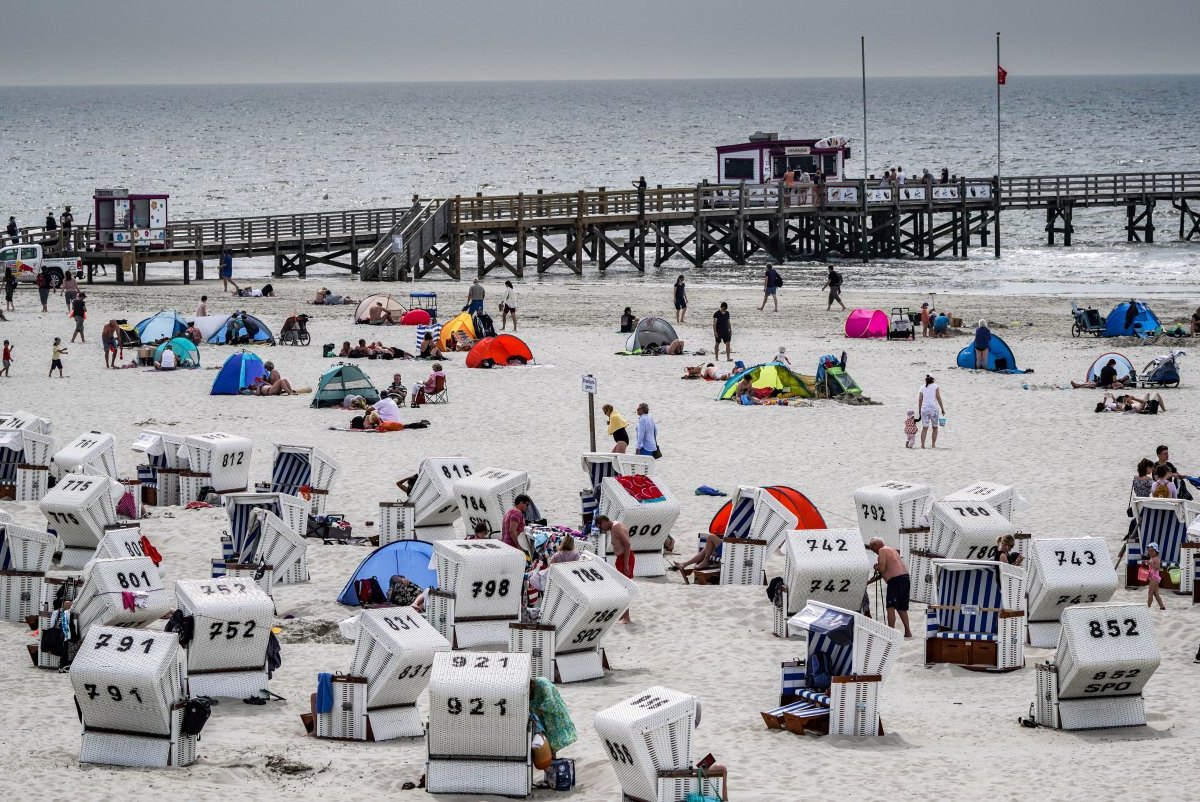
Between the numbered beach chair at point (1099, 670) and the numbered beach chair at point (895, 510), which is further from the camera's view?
the numbered beach chair at point (895, 510)

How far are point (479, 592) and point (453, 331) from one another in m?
17.7

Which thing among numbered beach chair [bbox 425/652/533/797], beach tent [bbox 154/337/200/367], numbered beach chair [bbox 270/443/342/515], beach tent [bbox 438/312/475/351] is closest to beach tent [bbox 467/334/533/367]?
beach tent [bbox 438/312/475/351]

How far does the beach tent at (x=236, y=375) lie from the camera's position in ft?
82.8

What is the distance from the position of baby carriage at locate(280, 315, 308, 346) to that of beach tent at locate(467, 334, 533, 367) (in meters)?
3.80

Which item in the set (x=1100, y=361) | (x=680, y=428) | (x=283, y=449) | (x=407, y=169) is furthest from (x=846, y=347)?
(x=407, y=169)

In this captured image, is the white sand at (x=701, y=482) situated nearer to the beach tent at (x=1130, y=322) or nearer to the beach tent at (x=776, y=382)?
the beach tent at (x=776, y=382)

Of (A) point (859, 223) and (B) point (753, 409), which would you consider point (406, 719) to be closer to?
(B) point (753, 409)

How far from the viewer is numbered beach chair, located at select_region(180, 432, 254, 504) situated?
57.9 feet

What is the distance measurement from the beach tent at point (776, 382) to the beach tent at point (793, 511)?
8.87 meters

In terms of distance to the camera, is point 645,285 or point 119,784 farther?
point 645,285

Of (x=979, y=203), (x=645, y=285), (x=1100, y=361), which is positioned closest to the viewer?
(x=1100, y=361)

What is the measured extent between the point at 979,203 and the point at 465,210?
53.3 feet

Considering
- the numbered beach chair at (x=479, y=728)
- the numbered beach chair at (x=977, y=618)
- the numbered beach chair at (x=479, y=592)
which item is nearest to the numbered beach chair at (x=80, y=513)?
the numbered beach chair at (x=479, y=592)

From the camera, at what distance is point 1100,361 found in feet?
84.5
